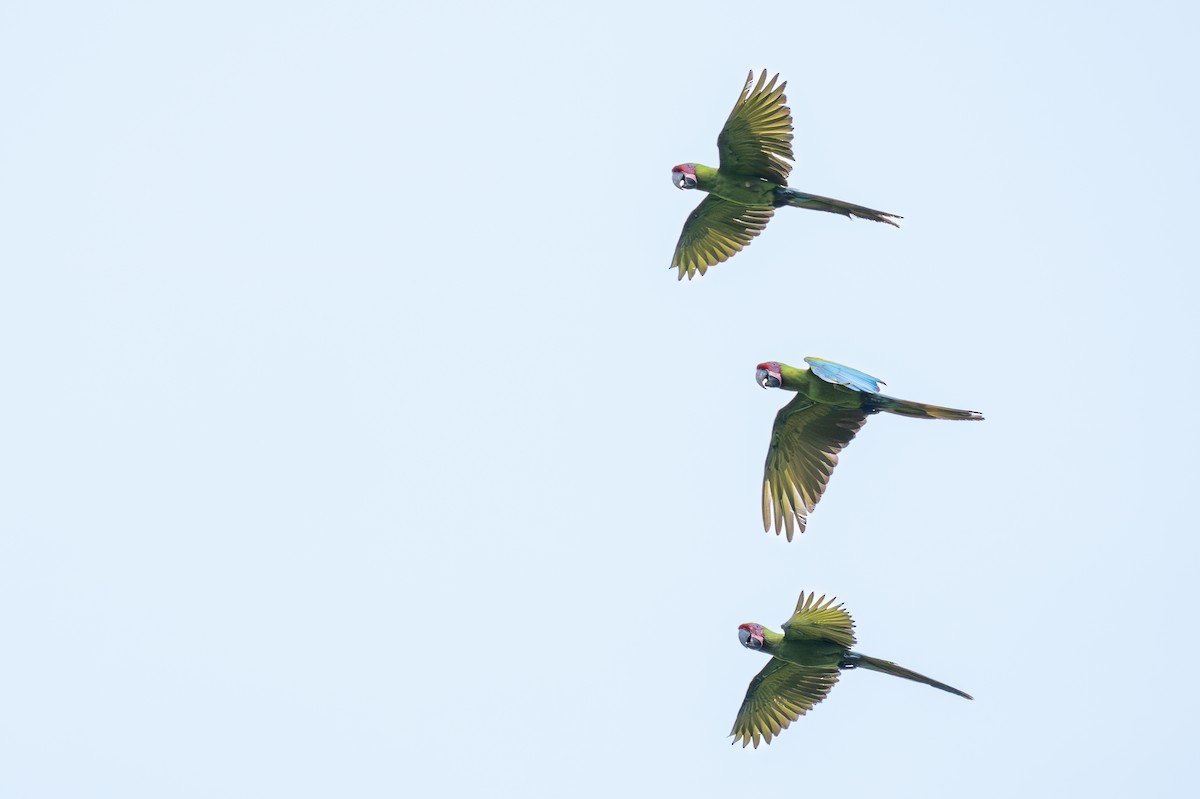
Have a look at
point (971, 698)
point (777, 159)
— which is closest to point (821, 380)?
point (777, 159)

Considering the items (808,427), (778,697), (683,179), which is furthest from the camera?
(683,179)

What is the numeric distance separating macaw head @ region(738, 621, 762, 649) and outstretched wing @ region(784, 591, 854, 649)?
0.33 meters

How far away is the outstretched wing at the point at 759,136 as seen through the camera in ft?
60.0

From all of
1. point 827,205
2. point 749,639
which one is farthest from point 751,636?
point 827,205

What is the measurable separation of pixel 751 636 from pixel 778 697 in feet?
4.11

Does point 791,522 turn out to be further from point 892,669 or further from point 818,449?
point 892,669

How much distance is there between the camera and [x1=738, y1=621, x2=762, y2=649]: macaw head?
18.1 m

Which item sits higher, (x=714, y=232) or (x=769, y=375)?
(x=714, y=232)

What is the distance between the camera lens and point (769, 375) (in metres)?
17.8

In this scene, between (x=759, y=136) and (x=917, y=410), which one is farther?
(x=759, y=136)

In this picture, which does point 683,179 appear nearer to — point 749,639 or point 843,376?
point 843,376

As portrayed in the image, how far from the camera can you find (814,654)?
18.2m

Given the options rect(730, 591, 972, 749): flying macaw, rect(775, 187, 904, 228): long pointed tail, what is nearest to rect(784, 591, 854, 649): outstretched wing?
rect(730, 591, 972, 749): flying macaw

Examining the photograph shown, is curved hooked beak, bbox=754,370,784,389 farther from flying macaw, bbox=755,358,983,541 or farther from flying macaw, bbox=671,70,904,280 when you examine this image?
flying macaw, bbox=671,70,904,280
